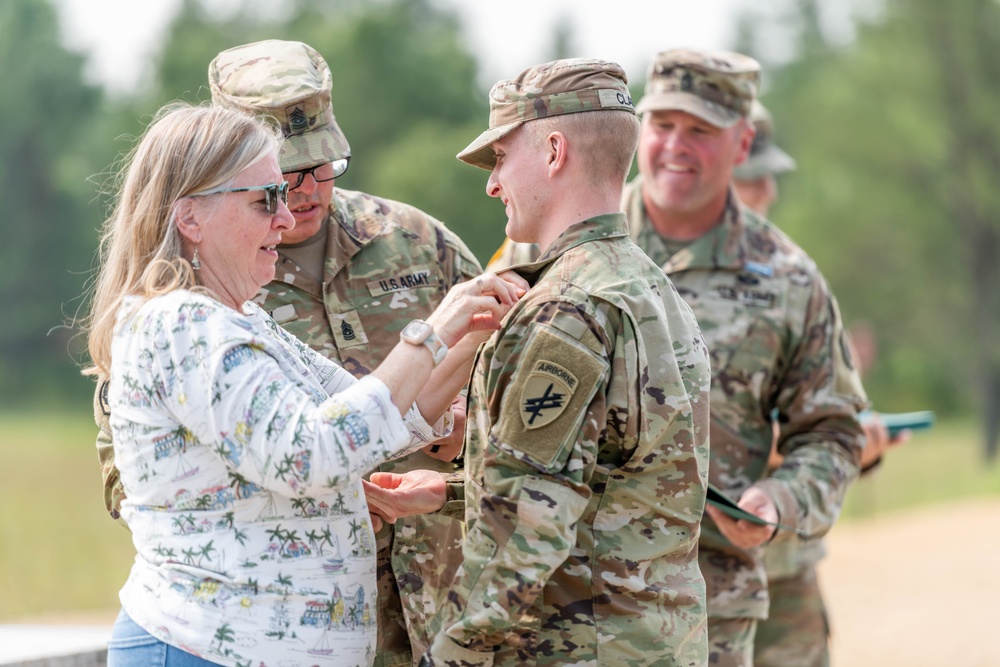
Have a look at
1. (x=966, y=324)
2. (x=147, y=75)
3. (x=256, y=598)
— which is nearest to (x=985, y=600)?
(x=256, y=598)

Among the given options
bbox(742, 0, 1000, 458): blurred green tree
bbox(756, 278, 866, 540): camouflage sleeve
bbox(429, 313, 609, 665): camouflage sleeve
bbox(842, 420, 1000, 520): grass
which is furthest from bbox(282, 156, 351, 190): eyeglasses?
bbox(742, 0, 1000, 458): blurred green tree

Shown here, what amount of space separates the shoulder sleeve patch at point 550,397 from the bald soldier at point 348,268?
0.91 meters

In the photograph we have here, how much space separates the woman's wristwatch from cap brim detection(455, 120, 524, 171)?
18.2 inches

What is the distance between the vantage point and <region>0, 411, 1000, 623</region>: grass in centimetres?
1209

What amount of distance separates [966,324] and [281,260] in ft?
94.7

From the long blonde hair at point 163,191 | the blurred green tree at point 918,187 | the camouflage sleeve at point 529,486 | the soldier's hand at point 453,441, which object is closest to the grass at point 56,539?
the soldier's hand at point 453,441

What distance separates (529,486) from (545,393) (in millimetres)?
199

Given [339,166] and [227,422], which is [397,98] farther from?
[227,422]

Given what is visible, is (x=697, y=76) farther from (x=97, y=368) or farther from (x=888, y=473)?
(x=888, y=473)

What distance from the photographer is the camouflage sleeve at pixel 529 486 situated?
2.79 metres

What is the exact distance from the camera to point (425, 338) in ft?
9.47

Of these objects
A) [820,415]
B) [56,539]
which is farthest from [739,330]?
[56,539]

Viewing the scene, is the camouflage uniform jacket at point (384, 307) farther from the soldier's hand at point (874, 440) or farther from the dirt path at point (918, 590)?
the dirt path at point (918, 590)

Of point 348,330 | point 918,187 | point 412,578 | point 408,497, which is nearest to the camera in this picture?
point 408,497
